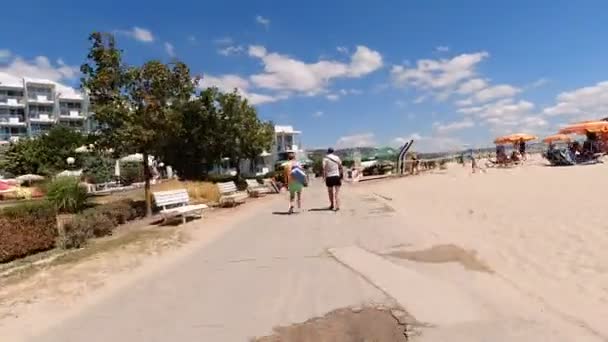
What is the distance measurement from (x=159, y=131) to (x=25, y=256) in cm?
617

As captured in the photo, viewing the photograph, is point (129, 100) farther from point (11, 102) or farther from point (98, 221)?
point (11, 102)

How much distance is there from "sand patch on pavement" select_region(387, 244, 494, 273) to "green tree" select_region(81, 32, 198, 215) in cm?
929

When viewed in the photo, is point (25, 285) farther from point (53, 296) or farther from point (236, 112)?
point (236, 112)

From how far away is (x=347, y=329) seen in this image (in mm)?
4504

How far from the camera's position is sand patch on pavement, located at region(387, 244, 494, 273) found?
6.77m

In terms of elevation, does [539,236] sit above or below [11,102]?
below

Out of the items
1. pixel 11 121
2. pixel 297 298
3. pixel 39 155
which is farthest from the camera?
pixel 11 121

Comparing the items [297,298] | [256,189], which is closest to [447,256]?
[297,298]

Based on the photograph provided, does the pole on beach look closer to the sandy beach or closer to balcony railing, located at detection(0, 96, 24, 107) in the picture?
the sandy beach

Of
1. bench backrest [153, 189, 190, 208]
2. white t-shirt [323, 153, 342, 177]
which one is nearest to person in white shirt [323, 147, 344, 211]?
white t-shirt [323, 153, 342, 177]

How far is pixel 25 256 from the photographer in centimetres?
959

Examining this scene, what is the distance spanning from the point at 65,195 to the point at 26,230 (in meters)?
5.66

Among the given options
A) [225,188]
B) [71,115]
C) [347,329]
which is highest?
[71,115]

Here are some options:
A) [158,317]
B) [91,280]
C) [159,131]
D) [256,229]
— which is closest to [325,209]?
[256,229]
